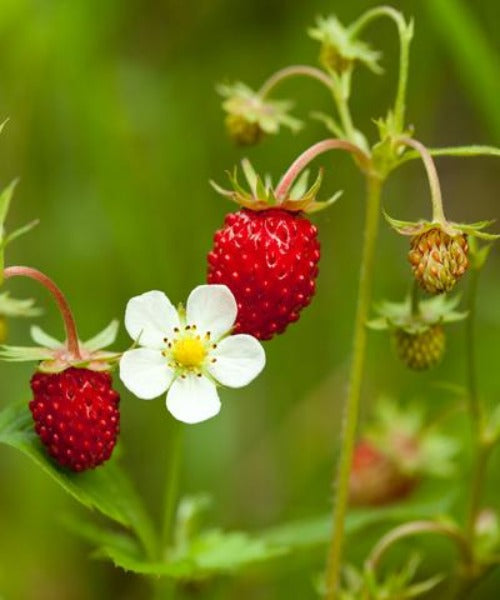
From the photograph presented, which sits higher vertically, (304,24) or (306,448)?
(304,24)

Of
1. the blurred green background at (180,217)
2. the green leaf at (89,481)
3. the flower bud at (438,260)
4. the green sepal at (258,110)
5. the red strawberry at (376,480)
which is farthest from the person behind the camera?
the blurred green background at (180,217)

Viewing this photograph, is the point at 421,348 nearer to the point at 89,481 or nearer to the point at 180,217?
the point at 89,481

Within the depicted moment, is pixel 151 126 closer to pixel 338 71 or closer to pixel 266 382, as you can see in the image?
pixel 266 382

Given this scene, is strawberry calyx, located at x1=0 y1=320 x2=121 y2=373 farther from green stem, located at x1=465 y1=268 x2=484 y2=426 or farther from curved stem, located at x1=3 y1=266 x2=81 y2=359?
green stem, located at x1=465 y1=268 x2=484 y2=426

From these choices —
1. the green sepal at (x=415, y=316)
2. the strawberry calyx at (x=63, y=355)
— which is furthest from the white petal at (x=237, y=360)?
the green sepal at (x=415, y=316)

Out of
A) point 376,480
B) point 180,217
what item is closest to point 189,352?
point 376,480

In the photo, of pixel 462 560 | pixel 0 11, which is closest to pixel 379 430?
pixel 462 560

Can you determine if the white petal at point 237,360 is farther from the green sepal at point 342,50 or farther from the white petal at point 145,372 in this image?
the green sepal at point 342,50

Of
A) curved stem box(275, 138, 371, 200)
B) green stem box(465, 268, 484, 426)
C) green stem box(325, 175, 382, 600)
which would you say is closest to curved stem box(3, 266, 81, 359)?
curved stem box(275, 138, 371, 200)
